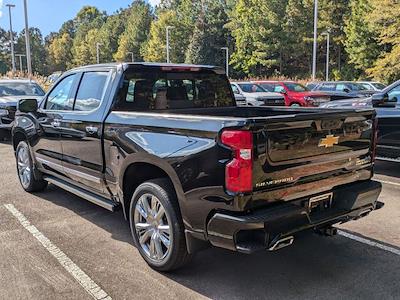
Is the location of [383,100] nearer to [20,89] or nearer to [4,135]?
[4,135]

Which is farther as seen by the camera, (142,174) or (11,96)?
(11,96)

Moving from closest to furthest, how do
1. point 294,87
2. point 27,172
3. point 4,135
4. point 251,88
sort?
1. point 27,172
2. point 4,135
3. point 251,88
4. point 294,87

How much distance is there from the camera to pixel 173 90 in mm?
4957

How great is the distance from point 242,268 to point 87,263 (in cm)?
143

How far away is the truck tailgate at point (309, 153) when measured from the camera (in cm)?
320

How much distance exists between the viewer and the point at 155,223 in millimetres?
3936

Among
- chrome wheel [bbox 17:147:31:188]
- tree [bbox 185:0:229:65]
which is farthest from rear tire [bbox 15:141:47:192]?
tree [bbox 185:0:229:65]

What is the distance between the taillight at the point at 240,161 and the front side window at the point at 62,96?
276cm

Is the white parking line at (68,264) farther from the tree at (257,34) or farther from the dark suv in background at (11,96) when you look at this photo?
the tree at (257,34)

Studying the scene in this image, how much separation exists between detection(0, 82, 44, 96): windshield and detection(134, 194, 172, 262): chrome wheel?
34.3 ft

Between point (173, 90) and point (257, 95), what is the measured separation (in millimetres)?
14626

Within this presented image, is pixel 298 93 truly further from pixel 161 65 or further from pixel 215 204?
pixel 215 204

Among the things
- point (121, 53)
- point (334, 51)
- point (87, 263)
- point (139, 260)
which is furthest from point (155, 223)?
point (121, 53)

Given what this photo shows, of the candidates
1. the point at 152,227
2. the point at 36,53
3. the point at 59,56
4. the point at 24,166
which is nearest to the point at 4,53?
the point at 36,53
